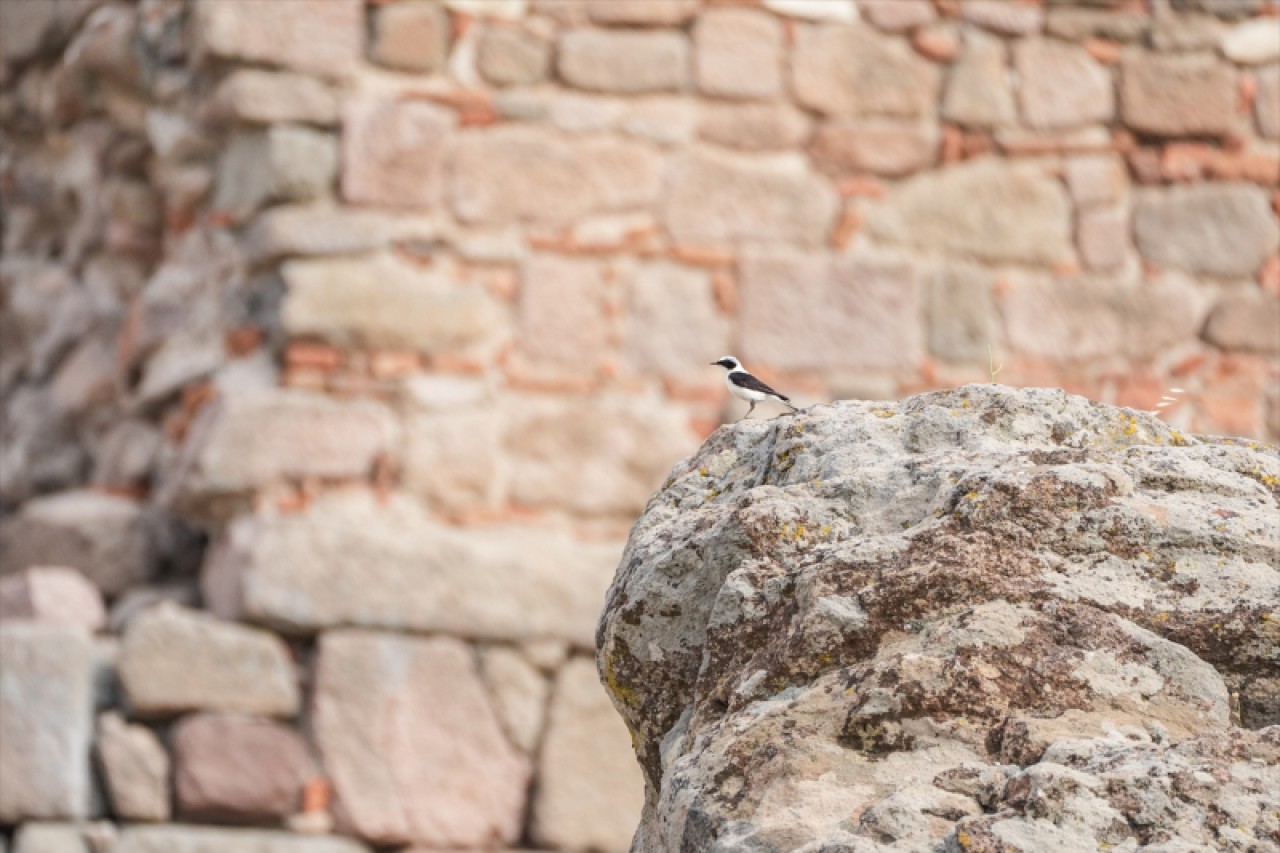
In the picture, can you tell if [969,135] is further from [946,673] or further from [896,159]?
[946,673]

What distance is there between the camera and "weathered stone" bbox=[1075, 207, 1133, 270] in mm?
5480

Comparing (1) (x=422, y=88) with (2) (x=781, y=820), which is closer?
(2) (x=781, y=820)

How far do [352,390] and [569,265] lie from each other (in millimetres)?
699

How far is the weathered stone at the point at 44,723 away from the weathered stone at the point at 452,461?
98 centimetres

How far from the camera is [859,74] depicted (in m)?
5.37

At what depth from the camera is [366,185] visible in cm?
499

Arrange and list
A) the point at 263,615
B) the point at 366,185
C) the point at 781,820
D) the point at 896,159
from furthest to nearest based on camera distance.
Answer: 1. the point at 896,159
2. the point at 366,185
3. the point at 263,615
4. the point at 781,820

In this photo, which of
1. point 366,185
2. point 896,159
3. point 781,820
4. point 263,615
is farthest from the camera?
point 896,159

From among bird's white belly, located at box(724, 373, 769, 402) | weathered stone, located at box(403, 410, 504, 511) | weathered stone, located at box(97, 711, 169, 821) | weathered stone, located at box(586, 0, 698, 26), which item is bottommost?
weathered stone, located at box(97, 711, 169, 821)

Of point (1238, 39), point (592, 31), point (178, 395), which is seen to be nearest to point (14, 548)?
point (178, 395)

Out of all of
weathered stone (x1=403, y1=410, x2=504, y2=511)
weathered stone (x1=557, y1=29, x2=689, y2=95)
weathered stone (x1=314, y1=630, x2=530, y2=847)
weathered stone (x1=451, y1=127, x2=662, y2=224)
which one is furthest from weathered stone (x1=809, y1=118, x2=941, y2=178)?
weathered stone (x1=314, y1=630, x2=530, y2=847)

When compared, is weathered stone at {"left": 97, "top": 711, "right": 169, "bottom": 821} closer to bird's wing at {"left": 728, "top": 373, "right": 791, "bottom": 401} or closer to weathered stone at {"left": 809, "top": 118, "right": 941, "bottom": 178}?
bird's wing at {"left": 728, "top": 373, "right": 791, "bottom": 401}

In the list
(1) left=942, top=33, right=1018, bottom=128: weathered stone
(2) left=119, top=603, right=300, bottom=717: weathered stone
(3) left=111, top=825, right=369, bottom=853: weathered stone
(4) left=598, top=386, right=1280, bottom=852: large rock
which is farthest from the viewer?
(1) left=942, top=33, right=1018, bottom=128: weathered stone

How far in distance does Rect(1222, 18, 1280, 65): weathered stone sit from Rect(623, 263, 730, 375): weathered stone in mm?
1875
